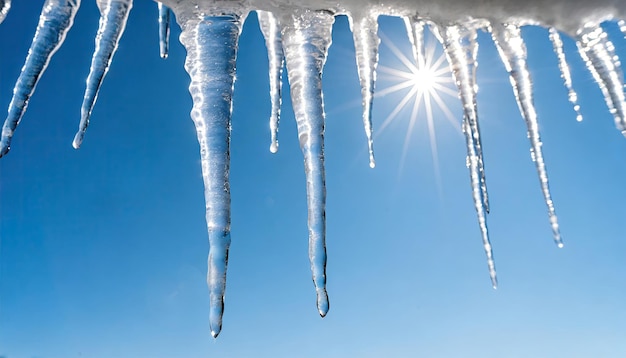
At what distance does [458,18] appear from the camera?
0.99m

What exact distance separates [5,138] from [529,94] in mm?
1249

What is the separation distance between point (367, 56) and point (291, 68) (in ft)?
0.73

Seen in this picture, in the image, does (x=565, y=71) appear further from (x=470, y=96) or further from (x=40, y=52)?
(x=40, y=52)

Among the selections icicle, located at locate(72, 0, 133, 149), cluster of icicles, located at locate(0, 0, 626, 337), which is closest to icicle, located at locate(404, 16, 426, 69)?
cluster of icicles, located at locate(0, 0, 626, 337)

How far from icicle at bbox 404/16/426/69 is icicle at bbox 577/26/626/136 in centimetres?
35

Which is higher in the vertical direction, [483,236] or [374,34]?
[374,34]

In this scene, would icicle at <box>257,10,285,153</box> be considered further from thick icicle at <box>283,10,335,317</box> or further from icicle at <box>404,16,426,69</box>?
icicle at <box>404,16,426,69</box>

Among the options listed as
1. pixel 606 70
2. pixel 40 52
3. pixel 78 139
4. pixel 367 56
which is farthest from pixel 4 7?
pixel 606 70

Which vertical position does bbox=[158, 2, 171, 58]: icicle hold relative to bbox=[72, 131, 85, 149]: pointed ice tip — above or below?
above

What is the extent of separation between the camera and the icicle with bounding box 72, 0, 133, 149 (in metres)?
1.08

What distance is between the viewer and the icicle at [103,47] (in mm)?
1079

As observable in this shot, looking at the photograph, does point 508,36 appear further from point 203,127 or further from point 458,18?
point 203,127

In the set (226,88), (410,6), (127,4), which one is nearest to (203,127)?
(226,88)

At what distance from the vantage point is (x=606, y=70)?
1.24 metres
